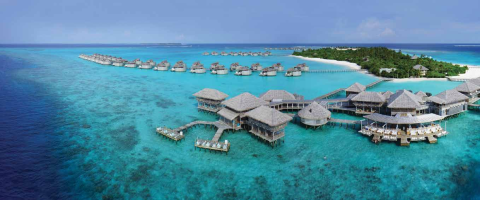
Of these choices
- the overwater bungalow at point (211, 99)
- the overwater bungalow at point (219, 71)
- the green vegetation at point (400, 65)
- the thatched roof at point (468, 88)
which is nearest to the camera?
the overwater bungalow at point (211, 99)

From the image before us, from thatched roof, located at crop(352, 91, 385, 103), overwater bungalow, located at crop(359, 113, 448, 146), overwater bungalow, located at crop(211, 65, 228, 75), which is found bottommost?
overwater bungalow, located at crop(359, 113, 448, 146)

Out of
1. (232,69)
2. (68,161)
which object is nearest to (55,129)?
(68,161)

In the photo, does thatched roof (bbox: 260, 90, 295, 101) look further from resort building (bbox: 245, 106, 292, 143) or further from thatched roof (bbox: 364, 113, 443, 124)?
thatched roof (bbox: 364, 113, 443, 124)

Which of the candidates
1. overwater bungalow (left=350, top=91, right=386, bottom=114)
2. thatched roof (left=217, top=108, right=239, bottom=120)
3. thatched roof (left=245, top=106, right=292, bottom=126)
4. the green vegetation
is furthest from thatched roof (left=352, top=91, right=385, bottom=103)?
the green vegetation

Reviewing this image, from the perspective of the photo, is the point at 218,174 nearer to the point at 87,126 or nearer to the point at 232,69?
the point at 87,126

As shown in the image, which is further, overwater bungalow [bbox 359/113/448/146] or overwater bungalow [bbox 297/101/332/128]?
overwater bungalow [bbox 297/101/332/128]

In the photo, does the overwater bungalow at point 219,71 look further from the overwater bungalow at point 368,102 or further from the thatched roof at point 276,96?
the overwater bungalow at point 368,102

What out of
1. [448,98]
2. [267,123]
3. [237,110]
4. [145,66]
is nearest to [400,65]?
[448,98]

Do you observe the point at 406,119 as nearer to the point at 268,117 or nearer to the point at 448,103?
Result: the point at 448,103

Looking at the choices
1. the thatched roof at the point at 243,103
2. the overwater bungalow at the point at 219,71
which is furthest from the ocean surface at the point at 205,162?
the overwater bungalow at the point at 219,71
